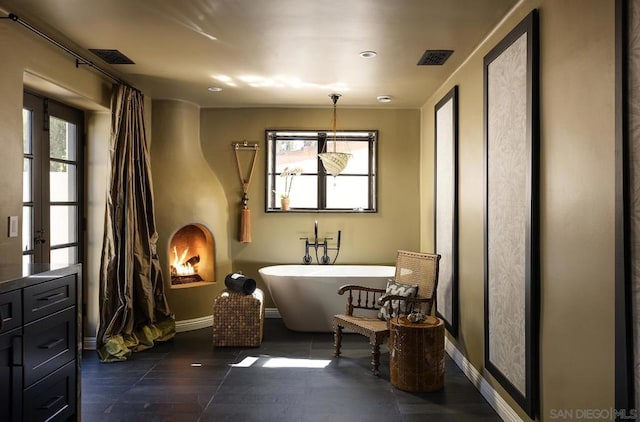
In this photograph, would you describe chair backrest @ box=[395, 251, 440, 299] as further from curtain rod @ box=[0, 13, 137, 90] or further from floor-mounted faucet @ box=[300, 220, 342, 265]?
curtain rod @ box=[0, 13, 137, 90]

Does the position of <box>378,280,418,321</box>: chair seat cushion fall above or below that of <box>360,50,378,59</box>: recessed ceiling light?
below

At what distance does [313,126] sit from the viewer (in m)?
5.50

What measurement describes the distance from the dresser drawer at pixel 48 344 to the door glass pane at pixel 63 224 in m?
1.61

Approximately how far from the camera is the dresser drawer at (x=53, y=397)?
2.16m

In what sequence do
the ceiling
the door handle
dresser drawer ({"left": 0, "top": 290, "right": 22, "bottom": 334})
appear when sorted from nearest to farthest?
dresser drawer ({"left": 0, "top": 290, "right": 22, "bottom": 334}) → the ceiling → the door handle

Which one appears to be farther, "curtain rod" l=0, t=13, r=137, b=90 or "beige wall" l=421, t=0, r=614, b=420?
"curtain rod" l=0, t=13, r=137, b=90

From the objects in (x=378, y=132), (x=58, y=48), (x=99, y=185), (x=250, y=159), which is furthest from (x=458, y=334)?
(x=58, y=48)

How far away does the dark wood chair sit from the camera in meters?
3.67

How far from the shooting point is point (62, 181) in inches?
156

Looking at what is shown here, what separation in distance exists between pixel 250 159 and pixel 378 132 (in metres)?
1.59

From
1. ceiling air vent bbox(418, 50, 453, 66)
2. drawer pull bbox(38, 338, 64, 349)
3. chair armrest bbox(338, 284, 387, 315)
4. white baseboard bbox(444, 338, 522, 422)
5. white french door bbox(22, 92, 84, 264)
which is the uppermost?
ceiling air vent bbox(418, 50, 453, 66)

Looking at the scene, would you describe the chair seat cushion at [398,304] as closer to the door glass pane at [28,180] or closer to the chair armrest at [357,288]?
the chair armrest at [357,288]

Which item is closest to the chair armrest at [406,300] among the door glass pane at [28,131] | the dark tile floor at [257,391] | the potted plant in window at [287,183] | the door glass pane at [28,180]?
the dark tile floor at [257,391]

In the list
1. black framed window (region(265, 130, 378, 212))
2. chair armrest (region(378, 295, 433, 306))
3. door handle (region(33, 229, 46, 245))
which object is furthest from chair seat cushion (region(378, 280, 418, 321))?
door handle (region(33, 229, 46, 245))
